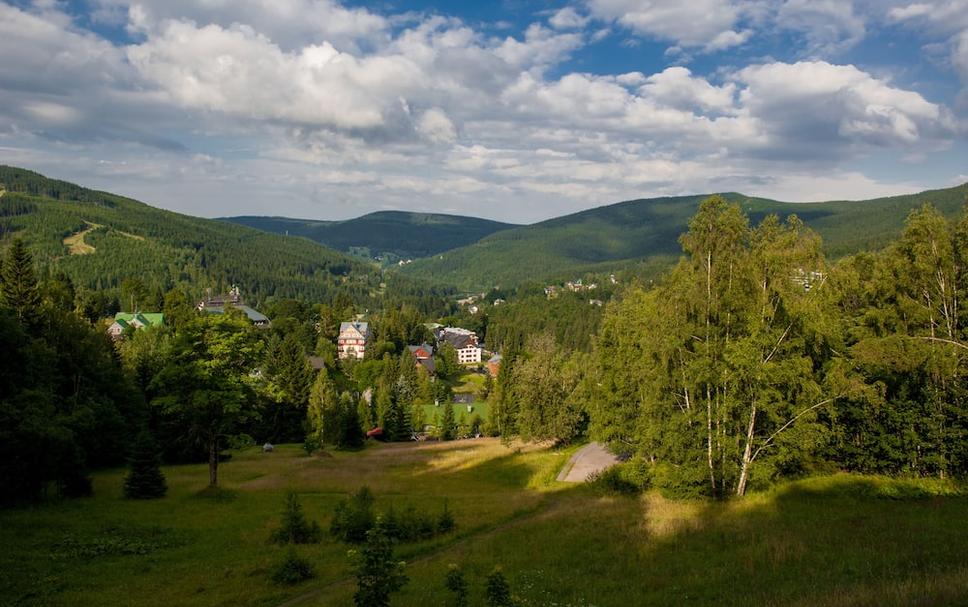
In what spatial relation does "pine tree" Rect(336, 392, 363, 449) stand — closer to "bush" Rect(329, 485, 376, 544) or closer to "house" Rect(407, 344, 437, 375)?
"bush" Rect(329, 485, 376, 544)

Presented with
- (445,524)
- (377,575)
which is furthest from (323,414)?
(377,575)

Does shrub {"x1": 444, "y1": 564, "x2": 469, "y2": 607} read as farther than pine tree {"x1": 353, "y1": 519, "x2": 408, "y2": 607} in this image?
Yes

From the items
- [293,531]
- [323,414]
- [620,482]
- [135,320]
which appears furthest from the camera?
[135,320]

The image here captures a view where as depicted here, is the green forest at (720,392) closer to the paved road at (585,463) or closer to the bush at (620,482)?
the bush at (620,482)

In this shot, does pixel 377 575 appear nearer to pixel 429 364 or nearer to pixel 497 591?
pixel 497 591

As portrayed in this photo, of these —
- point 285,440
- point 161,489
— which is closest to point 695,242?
point 161,489

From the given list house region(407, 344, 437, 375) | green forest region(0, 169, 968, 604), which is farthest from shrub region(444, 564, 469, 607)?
house region(407, 344, 437, 375)
